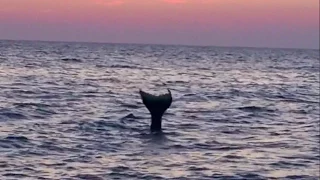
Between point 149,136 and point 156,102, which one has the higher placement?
point 156,102

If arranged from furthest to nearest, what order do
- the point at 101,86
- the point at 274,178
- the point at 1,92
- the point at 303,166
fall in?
the point at 101,86 < the point at 1,92 < the point at 303,166 < the point at 274,178

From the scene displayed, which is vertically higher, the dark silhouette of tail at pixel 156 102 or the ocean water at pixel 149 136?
the dark silhouette of tail at pixel 156 102

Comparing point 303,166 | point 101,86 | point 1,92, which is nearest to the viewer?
point 303,166

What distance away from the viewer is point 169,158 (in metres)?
22.3

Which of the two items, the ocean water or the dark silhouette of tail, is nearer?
the ocean water

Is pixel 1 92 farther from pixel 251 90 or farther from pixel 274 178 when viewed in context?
pixel 274 178

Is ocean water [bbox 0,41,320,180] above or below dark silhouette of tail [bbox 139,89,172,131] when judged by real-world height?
below

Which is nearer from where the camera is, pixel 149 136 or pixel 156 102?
pixel 149 136

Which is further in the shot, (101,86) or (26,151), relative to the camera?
(101,86)

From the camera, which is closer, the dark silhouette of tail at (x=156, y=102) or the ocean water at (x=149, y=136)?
the ocean water at (x=149, y=136)

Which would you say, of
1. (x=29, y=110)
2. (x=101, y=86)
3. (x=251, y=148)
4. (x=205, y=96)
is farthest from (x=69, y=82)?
(x=251, y=148)

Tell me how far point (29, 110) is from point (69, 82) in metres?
20.6

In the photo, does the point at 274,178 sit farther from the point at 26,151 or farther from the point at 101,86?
the point at 101,86

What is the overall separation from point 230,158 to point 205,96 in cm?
2404
